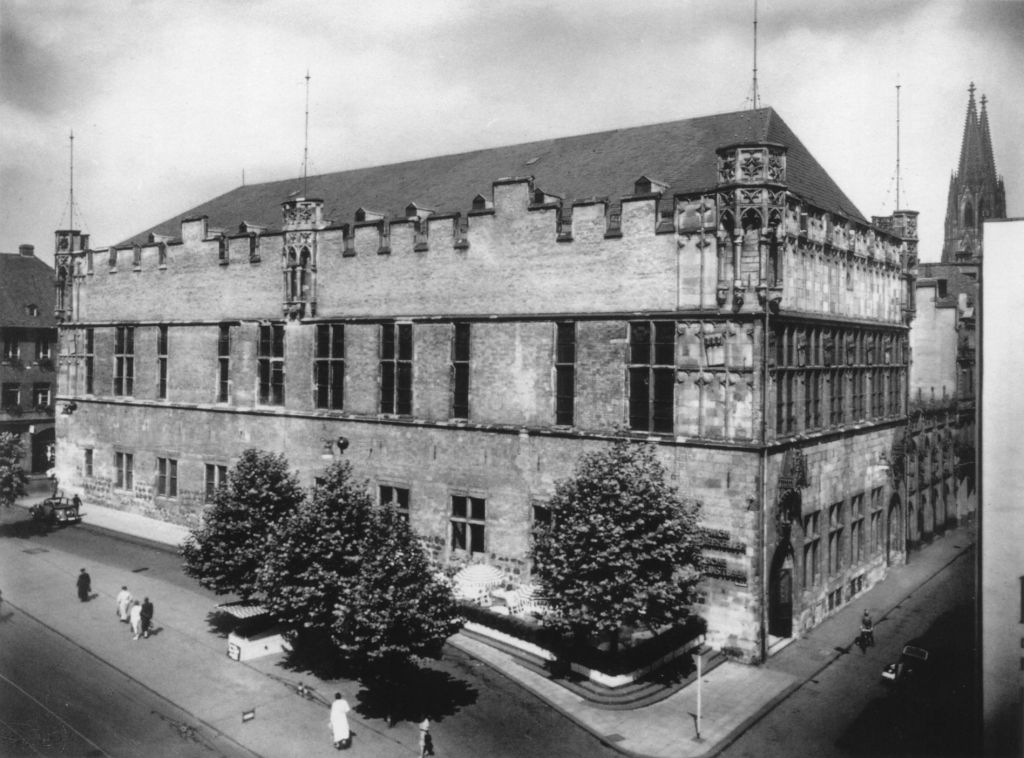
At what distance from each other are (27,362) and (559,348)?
4806 centimetres

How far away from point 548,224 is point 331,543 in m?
13.5

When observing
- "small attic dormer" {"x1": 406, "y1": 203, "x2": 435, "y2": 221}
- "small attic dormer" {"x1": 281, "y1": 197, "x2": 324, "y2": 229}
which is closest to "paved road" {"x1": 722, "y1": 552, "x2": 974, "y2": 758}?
"small attic dormer" {"x1": 406, "y1": 203, "x2": 435, "y2": 221}

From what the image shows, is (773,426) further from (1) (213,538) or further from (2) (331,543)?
(1) (213,538)

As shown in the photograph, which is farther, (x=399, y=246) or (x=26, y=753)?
(x=399, y=246)

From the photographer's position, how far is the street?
19.4 m

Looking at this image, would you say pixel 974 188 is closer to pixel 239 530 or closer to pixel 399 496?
pixel 399 496

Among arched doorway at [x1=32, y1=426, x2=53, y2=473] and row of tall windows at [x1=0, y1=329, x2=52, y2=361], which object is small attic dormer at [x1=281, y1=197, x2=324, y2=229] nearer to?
row of tall windows at [x1=0, y1=329, x2=52, y2=361]

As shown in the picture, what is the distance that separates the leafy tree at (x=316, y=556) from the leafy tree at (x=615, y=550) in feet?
16.9

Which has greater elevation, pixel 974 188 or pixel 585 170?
pixel 974 188

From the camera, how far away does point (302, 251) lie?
1421 inches

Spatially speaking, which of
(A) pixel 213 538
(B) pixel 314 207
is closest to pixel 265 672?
(A) pixel 213 538

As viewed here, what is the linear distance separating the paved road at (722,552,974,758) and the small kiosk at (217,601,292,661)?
13.2m

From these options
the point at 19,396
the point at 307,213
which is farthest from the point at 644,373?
the point at 19,396

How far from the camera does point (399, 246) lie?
33406 millimetres
